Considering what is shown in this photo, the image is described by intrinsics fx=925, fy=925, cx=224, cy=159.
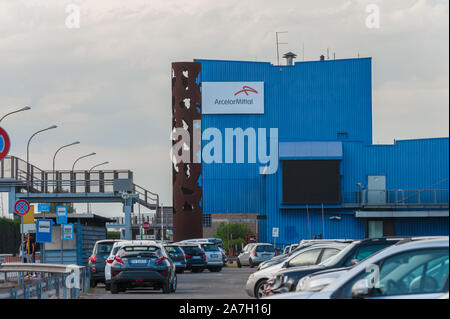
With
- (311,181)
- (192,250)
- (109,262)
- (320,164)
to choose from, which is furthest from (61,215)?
(320,164)

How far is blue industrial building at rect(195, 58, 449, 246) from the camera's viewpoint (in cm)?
7288

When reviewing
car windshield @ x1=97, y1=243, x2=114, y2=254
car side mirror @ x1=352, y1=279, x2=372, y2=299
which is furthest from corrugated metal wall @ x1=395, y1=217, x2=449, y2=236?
car side mirror @ x1=352, y1=279, x2=372, y2=299

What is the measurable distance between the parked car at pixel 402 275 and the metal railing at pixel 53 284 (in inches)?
254

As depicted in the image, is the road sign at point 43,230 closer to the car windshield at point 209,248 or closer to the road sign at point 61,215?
the road sign at point 61,215

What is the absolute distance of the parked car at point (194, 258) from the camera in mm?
46875

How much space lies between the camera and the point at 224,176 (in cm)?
7931

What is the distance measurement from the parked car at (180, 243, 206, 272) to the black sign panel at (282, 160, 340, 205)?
26.4 metres

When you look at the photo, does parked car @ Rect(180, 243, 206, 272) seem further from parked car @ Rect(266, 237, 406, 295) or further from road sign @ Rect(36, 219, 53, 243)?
parked car @ Rect(266, 237, 406, 295)

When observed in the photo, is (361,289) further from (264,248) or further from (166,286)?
(264,248)

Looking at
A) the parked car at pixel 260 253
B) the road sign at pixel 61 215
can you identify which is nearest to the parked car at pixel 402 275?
the road sign at pixel 61 215
